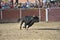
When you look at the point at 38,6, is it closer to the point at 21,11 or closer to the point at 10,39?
the point at 21,11

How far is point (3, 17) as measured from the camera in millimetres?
20625

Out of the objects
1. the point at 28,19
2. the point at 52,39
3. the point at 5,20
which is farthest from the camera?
the point at 5,20

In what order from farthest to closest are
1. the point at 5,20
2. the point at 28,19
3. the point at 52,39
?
the point at 5,20 < the point at 28,19 < the point at 52,39

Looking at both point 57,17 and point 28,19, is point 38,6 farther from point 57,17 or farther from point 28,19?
point 28,19

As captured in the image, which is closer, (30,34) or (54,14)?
(30,34)

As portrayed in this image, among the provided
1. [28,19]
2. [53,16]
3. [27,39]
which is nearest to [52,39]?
[27,39]

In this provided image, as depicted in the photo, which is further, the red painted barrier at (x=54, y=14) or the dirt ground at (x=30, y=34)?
the red painted barrier at (x=54, y=14)

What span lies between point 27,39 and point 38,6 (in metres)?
11.9

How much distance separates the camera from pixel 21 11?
20750mm

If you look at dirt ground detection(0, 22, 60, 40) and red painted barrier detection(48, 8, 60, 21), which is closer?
dirt ground detection(0, 22, 60, 40)

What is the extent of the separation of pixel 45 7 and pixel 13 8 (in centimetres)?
254

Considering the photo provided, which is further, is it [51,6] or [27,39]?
[51,6]

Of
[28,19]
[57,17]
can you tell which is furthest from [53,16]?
[28,19]

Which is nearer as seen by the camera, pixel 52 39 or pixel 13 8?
pixel 52 39
